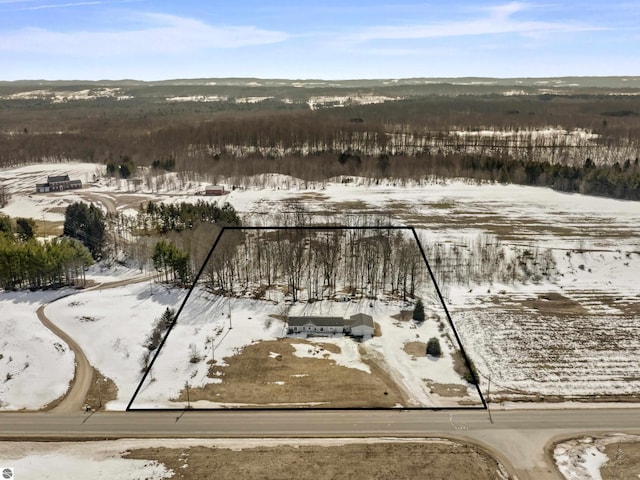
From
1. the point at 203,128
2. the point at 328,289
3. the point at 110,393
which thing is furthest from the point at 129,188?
the point at 110,393

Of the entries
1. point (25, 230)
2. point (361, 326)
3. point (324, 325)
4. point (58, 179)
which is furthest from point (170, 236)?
point (58, 179)

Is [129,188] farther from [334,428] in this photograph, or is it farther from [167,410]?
[334,428]

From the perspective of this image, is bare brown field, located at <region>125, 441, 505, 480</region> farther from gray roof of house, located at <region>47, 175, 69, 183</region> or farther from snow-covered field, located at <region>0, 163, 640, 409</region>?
gray roof of house, located at <region>47, 175, 69, 183</region>

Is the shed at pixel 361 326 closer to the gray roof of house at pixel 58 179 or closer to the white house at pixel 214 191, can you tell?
the white house at pixel 214 191

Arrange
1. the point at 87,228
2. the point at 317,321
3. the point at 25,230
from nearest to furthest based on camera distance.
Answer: the point at 317,321 → the point at 87,228 → the point at 25,230

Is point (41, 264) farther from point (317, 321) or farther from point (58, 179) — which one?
point (58, 179)
